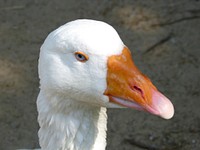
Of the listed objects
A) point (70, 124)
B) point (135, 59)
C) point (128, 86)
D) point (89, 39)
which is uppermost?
point (89, 39)

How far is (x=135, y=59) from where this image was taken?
482 cm

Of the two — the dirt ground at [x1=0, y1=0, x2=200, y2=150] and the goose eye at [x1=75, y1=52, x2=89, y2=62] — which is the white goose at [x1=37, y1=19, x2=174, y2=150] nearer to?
the goose eye at [x1=75, y1=52, x2=89, y2=62]

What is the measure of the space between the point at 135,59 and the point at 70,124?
231 centimetres

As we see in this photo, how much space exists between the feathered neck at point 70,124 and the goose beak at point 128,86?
250 mm

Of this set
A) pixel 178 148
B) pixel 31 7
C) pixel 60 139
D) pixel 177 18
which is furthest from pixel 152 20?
pixel 60 139

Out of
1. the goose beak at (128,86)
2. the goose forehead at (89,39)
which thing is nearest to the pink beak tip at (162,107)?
the goose beak at (128,86)

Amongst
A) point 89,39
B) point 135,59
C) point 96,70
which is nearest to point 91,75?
point 96,70

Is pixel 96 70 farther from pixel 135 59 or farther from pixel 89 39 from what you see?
pixel 135 59

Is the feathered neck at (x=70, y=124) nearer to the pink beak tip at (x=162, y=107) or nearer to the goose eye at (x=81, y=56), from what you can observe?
the goose eye at (x=81, y=56)

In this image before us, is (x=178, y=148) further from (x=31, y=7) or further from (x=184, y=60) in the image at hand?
(x=31, y=7)

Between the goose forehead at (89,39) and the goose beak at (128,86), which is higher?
the goose forehead at (89,39)

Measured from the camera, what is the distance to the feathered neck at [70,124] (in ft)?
8.50

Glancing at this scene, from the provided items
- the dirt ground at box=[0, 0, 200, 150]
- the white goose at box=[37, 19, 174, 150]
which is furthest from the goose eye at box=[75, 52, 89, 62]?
the dirt ground at box=[0, 0, 200, 150]

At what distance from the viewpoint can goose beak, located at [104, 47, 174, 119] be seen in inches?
92.5
